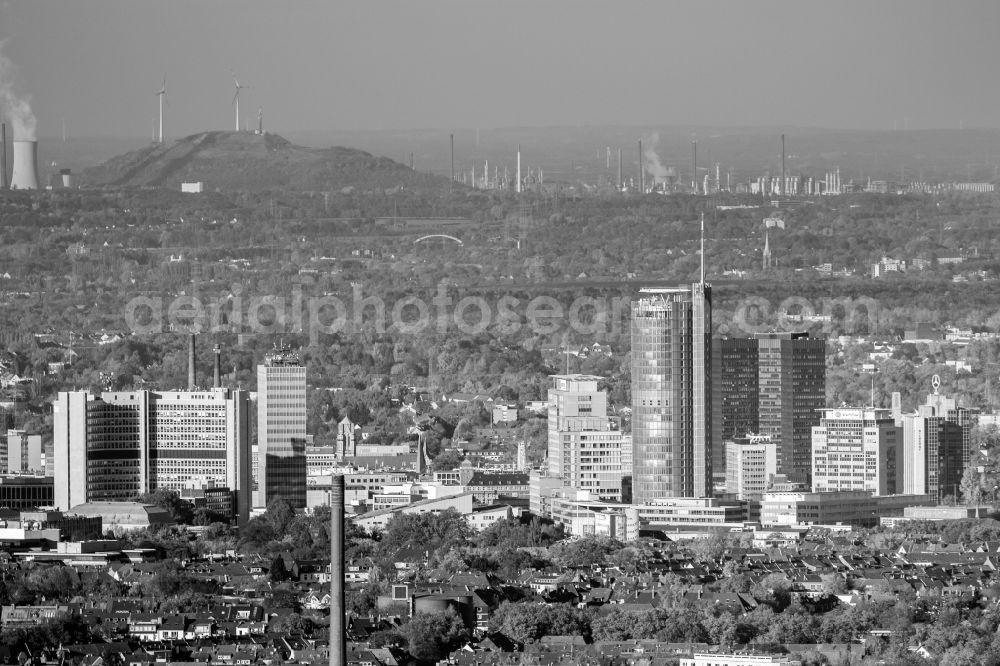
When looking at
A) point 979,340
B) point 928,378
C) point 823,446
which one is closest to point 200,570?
point 823,446

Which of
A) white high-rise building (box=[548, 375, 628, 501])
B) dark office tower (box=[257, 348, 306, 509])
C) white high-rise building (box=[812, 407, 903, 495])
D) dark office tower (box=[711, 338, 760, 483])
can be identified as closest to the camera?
white high-rise building (box=[548, 375, 628, 501])

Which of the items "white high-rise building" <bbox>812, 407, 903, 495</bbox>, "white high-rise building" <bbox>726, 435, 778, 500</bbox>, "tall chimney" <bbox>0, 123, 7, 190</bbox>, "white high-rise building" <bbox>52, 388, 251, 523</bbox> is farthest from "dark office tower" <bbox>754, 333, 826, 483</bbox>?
"tall chimney" <bbox>0, 123, 7, 190</bbox>

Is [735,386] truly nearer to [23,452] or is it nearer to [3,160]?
[23,452]

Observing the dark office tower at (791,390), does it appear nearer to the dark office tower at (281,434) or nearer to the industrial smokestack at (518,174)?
the dark office tower at (281,434)

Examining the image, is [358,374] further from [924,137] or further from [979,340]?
[924,137]

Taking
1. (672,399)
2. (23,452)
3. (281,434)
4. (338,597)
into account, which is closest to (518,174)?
(23,452)

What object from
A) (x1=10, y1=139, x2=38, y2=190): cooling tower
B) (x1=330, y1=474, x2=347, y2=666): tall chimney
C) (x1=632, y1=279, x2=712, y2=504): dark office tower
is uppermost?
(x1=10, y1=139, x2=38, y2=190): cooling tower

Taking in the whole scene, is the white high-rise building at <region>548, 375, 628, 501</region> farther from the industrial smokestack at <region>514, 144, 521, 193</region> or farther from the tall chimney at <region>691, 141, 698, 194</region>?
the industrial smokestack at <region>514, 144, 521, 193</region>

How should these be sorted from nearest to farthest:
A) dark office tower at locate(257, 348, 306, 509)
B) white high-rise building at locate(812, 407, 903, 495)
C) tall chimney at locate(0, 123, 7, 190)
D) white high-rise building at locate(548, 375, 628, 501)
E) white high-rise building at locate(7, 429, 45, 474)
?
white high-rise building at locate(548, 375, 628, 501) < dark office tower at locate(257, 348, 306, 509) < white high-rise building at locate(812, 407, 903, 495) < white high-rise building at locate(7, 429, 45, 474) < tall chimney at locate(0, 123, 7, 190)

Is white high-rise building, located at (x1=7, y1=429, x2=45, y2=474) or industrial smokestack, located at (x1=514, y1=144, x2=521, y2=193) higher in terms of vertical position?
industrial smokestack, located at (x1=514, y1=144, x2=521, y2=193)
